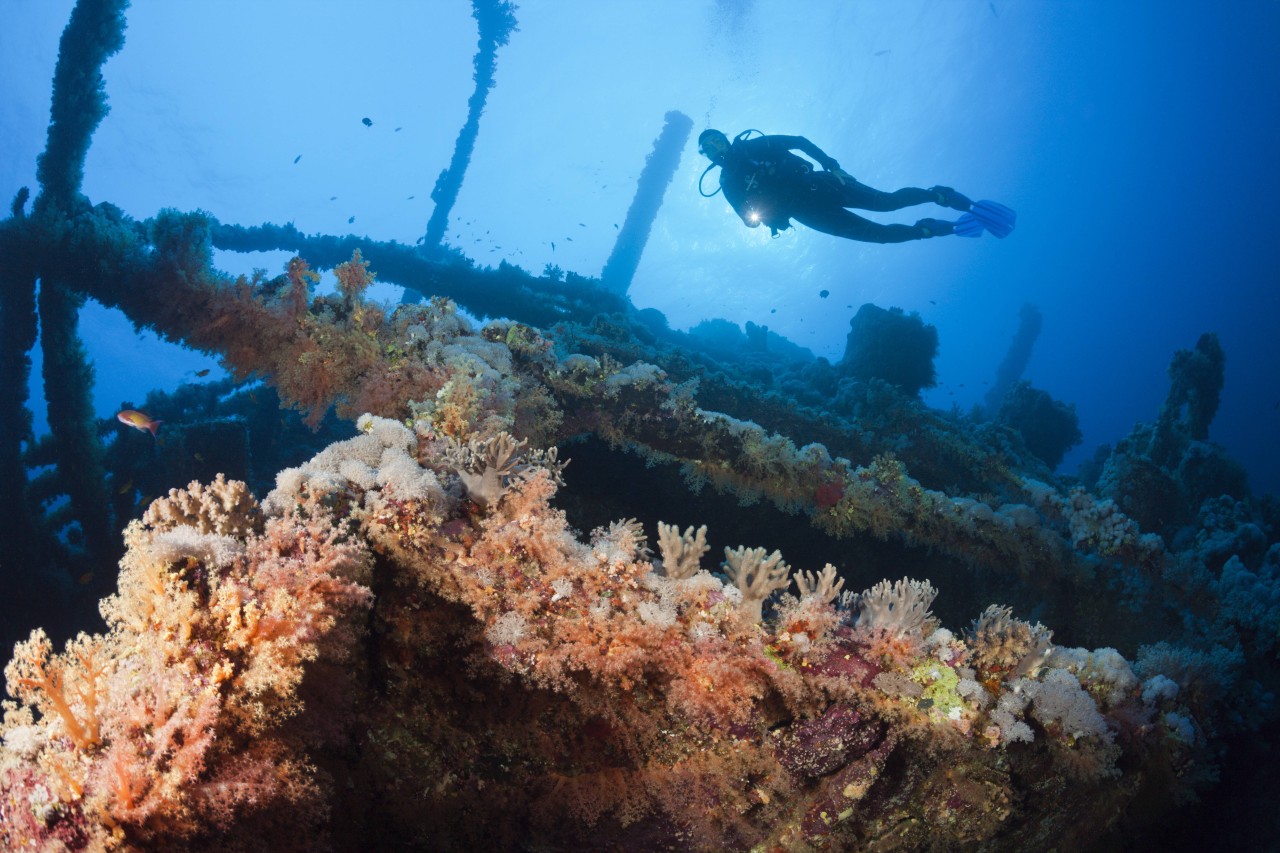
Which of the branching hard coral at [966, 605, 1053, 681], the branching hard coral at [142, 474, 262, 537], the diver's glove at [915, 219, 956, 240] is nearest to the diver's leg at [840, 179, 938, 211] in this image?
the diver's glove at [915, 219, 956, 240]

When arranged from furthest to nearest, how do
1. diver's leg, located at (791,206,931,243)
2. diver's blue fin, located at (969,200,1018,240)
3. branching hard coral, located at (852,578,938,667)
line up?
diver's blue fin, located at (969,200,1018,240)
diver's leg, located at (791,206,931,243)
branching hard coral, located at (852,578,938,667)

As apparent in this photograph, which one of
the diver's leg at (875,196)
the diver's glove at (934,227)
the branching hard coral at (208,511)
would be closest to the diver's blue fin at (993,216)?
the diver's glove at (934,227)

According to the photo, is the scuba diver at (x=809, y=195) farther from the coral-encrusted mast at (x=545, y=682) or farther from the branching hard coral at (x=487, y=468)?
the coral-encrusted mast at (x=545, y=682)

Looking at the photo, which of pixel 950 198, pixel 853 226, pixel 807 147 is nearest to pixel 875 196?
pixel 853 226

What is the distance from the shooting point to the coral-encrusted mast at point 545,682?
2094 millimetres

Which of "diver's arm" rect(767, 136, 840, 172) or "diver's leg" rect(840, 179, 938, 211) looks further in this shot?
"diver's leg" rect(840, 179, 938, 211)

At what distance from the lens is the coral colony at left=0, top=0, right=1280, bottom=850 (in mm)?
1987

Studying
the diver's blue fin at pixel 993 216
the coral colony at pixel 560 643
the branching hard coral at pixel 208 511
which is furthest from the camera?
the diver's blue fin at pixel 993 216

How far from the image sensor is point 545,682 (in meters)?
2.53

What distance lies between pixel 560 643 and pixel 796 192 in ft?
33.1

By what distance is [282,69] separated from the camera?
74000 mm

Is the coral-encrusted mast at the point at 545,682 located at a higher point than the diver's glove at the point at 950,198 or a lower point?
lower

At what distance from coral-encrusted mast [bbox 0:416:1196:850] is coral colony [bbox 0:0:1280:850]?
0.06 ft

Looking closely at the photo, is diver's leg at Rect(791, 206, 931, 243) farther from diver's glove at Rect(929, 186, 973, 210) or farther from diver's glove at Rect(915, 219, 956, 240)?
diver's glove at Rect(929, 186, 973, 210)
